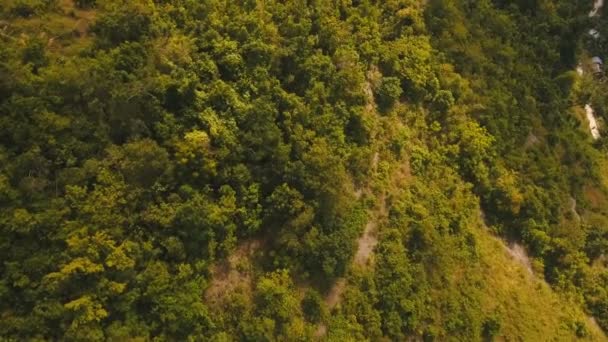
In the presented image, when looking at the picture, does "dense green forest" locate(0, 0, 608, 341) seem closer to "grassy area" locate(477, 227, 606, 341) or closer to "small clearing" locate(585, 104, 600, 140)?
"grassy area" locate(477, 227, 606, 341)

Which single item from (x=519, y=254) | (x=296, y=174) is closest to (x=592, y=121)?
(x=519, y=254)

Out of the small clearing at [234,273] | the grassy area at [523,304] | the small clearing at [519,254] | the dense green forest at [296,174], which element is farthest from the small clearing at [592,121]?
the small clearing at [234,273]

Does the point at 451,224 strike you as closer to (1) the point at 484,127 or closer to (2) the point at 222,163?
(1) the point at 484,127

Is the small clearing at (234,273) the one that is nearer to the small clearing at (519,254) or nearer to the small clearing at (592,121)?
the small clearing at (519,254)

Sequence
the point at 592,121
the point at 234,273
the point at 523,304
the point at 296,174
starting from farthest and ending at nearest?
the point at 592,121
the point at 523,304
the point at 296,174
the point at 234,273

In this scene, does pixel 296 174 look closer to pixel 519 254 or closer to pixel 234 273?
pixel 234 273

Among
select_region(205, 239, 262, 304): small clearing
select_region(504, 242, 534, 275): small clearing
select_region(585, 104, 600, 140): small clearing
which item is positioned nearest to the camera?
select_region(205, 239, 262, 304): small clearing

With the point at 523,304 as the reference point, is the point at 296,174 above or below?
above

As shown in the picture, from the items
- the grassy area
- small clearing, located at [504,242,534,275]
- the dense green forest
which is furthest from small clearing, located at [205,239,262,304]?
small clearing, located at [504,242,534,275]

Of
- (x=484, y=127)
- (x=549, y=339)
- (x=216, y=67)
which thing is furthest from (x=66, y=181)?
(x=549, y=339)
